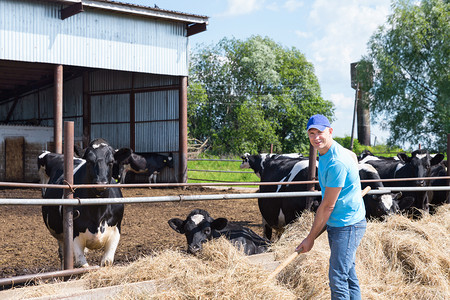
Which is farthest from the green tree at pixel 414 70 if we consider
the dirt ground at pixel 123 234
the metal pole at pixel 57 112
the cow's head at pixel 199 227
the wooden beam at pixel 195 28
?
the cow's head at pixel 199 227

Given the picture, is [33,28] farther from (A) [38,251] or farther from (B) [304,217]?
(B) [304,217]

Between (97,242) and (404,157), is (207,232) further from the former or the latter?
(404,157)

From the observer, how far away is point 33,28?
1518 centimetres

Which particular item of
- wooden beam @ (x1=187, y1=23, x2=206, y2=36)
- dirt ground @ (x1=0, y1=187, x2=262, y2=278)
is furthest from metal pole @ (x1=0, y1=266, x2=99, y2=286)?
wooden beam @ (x1=187, y1=23, x2=206, y2=36)

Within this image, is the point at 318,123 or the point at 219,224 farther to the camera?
the point at 219,224

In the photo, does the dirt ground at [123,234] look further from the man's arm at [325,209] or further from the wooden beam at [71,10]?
the wooden beam at [71,10]

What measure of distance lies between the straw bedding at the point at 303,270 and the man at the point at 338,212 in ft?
1.68

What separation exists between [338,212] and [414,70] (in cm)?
2485

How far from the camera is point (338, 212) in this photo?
389cm

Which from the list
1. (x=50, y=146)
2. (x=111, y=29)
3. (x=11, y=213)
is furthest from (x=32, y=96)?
(x=11, y=213)

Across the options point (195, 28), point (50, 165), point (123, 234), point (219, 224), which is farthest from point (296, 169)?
point (195, 28)

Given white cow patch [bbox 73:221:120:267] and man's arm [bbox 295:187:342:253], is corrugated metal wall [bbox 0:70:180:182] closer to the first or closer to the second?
white cow patch [bbox 73:221:120:267]

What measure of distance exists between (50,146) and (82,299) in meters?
19.3

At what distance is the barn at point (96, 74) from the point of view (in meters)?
15.3
